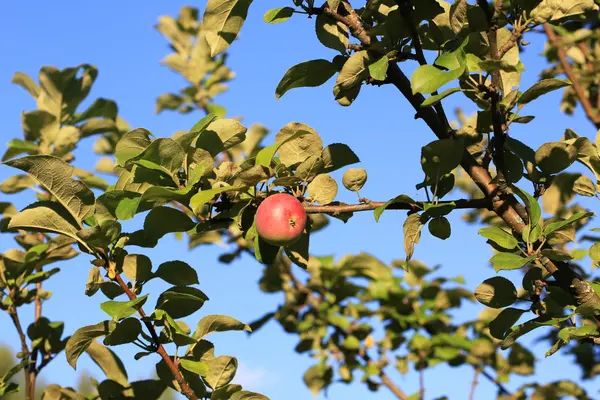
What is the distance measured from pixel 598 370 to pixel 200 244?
2.09 m

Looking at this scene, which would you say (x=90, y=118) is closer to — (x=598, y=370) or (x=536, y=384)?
(x=536, y=384)

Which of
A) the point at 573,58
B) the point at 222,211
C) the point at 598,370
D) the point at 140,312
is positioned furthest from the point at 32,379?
the point at 573,58

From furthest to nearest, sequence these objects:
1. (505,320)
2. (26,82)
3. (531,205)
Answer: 1. (26,82)
2. (505,320)
3. (531,205)

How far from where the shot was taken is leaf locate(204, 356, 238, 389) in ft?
5.13

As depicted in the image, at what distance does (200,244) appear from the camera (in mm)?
3701

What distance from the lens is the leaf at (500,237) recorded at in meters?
1.36

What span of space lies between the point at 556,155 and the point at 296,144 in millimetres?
544

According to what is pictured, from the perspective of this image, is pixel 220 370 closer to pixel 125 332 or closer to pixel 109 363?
pixel 125 332

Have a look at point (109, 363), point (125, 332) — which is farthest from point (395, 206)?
point (109, 363)

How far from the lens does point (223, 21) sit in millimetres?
1420

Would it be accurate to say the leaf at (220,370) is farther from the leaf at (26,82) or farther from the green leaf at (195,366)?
the leaf at (26,82)

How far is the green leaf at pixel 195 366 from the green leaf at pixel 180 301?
106 millimetres

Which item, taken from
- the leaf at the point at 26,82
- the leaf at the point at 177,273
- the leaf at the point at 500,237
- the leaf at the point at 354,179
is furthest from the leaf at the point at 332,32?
the leaf at the point at 26,82

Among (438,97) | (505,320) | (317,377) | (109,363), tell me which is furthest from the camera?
(317,377)
